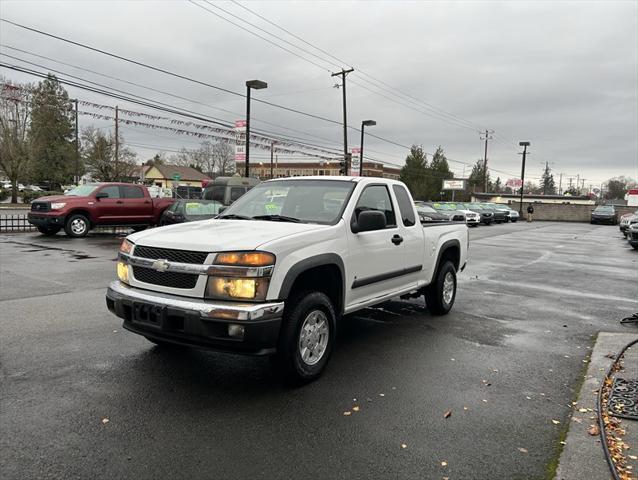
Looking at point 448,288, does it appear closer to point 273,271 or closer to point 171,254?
point 273,271

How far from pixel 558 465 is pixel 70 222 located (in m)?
16.8

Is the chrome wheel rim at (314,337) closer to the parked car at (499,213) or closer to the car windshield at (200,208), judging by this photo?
the car windshield at (200,208)

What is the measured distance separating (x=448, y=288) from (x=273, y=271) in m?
4.21

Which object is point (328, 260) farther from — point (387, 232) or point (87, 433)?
point (87, 433)

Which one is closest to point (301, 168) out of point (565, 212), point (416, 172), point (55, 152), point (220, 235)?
point (416, 172)

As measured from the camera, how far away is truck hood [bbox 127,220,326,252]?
390cm

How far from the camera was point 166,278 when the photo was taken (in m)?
4.02

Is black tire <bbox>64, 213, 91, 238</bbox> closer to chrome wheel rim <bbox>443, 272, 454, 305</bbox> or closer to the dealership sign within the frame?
chrome wheel rim <bbox>443, 272, 454, 305</bbox>

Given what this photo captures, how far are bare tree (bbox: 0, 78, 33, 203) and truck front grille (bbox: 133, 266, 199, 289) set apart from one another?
39451mm

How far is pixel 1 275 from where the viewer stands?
9117 mm

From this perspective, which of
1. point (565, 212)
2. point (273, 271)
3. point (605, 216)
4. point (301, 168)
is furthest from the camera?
point (301, 168)

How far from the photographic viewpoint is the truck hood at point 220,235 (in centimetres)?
390

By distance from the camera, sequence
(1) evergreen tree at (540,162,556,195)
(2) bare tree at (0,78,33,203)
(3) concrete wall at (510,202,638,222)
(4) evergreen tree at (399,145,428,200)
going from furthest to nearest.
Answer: (1) evergreen tree at (540,162,556,195), (4) evergreen tree at (399,145,428,200), (3) concrete wall at (510,202,638,222), (2) bare tree at (0,78,33,203)

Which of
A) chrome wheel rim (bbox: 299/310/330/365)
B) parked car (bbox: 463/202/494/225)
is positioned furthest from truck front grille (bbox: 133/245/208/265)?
parked car (bbox: 463/202/494/225)
